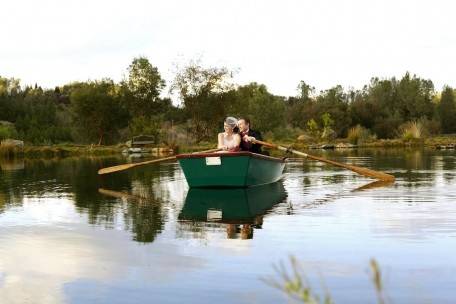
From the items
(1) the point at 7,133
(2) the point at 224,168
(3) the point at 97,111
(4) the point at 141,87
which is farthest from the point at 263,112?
(2) the point at 224,168

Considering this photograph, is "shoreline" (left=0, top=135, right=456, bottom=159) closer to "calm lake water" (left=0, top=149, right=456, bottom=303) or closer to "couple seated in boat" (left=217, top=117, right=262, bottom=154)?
"couple seated in boat" (left=217, top=117, right=262, bottom=154)

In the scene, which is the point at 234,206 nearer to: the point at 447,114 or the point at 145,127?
the point at 145,127

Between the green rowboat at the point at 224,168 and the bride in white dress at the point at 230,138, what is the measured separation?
643 mm

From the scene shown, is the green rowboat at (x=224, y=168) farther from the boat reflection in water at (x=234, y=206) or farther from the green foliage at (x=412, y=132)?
the green foliage at (x=412, y=132)

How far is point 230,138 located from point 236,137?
209mm

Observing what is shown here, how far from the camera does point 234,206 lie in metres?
11.4

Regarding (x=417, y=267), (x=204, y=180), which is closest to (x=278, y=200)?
(x=204, y=180)

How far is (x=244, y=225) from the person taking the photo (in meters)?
9.01

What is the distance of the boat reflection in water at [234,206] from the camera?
909cm

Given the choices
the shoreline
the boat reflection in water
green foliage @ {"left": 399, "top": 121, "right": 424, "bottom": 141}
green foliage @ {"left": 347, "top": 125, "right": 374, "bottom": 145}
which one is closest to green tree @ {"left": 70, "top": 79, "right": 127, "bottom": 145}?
the shoreline

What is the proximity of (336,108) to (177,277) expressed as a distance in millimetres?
48738

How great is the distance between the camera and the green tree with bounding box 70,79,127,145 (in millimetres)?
46281

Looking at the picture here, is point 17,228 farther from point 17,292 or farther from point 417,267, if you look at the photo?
point 417,267

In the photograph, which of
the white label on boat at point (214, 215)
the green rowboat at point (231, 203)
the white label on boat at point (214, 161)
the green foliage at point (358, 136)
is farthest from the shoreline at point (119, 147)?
the white label on boat at point (214, 215)
